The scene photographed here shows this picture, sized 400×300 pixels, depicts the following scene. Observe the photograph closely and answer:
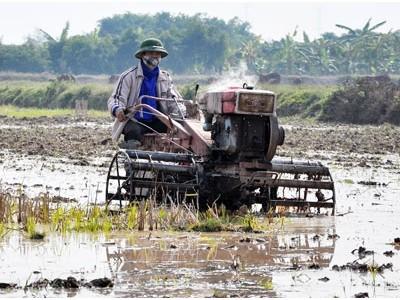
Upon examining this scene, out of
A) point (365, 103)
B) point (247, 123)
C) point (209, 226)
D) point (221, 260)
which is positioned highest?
point (365, 103)

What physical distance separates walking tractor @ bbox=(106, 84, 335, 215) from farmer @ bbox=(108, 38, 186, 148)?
64cm

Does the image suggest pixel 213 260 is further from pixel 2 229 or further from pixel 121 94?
pixel 121 94

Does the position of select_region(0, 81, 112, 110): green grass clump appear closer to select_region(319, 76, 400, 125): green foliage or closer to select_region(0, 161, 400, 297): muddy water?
select_region(319, 76, 400, 125): green foliage

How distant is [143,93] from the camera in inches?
517

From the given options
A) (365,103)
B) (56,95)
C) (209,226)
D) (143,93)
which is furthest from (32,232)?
(56,95)

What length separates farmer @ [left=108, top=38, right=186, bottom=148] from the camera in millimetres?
12875

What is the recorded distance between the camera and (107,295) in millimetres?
7527

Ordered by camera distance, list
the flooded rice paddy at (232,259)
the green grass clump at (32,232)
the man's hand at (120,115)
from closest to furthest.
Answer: the flooded rice paddy at (232,259) < the green grass clump at (32,232) < the man's hand at (120,115)

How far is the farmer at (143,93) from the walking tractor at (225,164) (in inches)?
25.1

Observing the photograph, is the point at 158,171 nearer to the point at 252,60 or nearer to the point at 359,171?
the point at 359,171

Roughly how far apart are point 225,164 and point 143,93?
5.93 ft

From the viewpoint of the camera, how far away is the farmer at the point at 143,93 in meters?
12.9

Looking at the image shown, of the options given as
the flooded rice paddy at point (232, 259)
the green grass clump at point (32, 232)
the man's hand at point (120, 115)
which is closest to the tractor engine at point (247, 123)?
the flooded rice paddy at point (232, 259)

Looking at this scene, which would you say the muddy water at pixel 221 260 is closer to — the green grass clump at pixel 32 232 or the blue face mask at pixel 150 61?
the green grass clump at pixel 32 232
